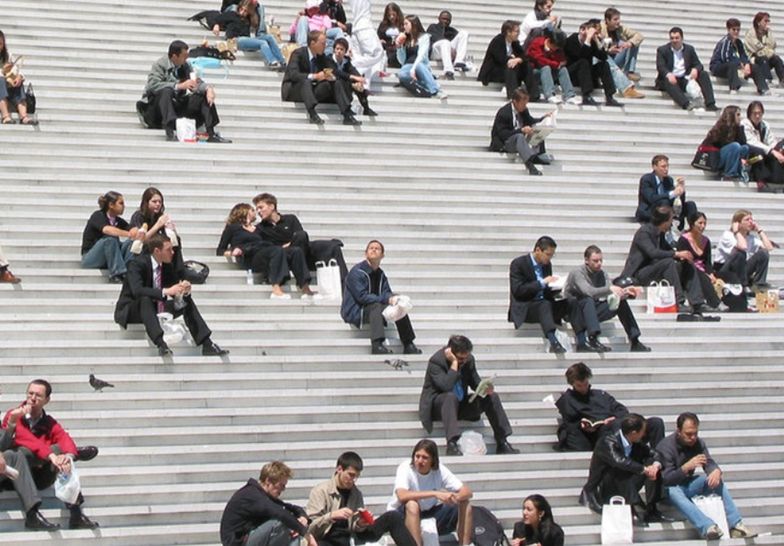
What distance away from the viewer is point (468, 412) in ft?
57.4

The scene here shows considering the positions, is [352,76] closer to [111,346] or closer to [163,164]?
[163,164]

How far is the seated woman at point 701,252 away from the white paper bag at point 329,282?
429 centimetres

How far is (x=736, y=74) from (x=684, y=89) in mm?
1235

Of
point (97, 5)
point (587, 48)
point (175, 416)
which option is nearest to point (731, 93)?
point (587, 48)

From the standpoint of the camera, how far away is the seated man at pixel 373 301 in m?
18.3

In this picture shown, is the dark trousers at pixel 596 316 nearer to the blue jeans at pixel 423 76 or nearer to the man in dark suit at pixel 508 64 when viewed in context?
the man in dark suit at pixel 508 64

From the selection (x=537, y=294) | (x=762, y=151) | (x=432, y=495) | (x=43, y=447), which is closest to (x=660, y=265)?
(x=537, y=294)

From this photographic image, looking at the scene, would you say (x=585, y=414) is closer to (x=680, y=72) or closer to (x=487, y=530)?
(x=487, y=530)

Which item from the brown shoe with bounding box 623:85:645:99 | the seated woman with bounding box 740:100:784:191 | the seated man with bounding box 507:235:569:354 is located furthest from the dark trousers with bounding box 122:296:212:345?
the brown shoe with bounding box 623:85:645:99

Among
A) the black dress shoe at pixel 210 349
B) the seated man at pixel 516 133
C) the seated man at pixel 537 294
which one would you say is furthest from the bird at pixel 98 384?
the seated man at pixel 516 133

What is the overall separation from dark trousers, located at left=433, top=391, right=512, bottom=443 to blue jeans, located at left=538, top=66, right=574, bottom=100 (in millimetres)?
8382

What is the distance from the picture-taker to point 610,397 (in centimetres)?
1770

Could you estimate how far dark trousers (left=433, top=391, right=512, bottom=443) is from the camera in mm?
17109

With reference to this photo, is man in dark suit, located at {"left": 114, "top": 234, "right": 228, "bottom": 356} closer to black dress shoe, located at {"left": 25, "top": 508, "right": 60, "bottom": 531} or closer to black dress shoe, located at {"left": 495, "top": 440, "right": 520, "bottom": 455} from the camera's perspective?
black dress shoe, located at {"left": 25, "top": 508, "right": 60, "bottom": 531}
